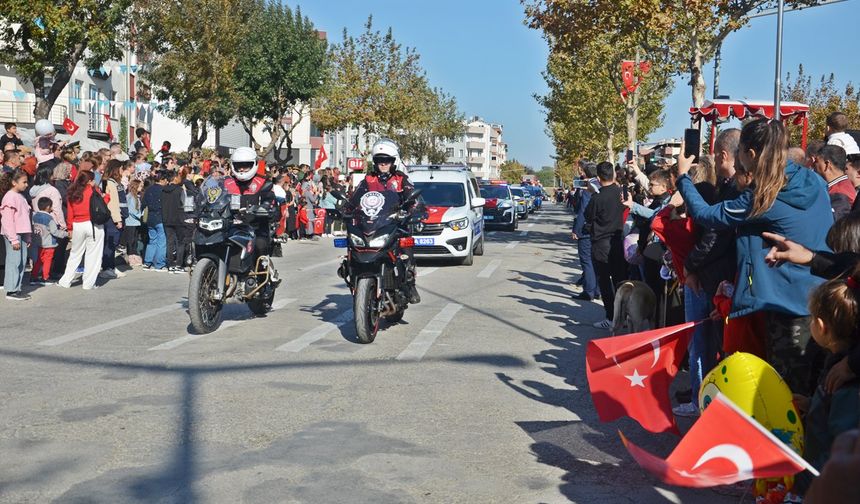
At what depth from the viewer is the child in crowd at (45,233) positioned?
46.4 ft

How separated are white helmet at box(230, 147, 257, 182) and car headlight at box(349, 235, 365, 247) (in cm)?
143

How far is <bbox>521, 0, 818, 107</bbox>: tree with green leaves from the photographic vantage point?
25484mm

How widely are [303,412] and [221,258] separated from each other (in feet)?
13.2

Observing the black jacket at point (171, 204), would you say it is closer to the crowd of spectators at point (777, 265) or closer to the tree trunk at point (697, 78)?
the crowd of spectators at point (777, 265)

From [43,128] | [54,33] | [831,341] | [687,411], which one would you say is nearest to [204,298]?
[687,411]

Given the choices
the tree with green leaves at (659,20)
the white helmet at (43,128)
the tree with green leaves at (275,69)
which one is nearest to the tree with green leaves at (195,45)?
the tree with green leaves at (275,69)

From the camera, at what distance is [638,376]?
245 inches

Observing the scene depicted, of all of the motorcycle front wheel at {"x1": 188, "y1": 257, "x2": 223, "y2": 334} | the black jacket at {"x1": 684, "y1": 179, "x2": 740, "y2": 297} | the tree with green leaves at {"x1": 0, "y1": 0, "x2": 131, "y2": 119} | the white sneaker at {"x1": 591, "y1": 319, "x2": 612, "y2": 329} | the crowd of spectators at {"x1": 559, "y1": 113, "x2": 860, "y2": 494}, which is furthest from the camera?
the tree with green leaves at {"x1": 0, "y1": 0, "x2": 131, "y2": 119}

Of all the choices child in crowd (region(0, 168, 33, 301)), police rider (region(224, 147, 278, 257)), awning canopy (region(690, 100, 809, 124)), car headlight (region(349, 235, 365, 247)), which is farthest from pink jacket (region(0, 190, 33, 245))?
awning canopy (region(690, 100, 809, 124))

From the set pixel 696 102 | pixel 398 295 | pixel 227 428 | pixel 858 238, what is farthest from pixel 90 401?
pixel 696 102

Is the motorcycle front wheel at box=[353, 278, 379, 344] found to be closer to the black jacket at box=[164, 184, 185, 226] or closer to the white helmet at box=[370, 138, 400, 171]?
the white helmet at box=[370, 138, 400, 171]

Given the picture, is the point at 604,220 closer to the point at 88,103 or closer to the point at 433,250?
the point at 433,250

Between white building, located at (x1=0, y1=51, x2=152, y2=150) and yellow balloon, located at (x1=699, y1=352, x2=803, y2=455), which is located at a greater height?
white building, located at (x1=0, y1=51, x2=152, y2=150)

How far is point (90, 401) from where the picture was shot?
7.19 meters
